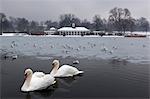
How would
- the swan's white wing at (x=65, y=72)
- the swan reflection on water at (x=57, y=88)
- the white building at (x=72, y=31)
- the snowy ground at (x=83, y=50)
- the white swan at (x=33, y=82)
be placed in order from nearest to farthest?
the swan reflection on water at (x=57, y=88) < the white swan at (x=33, y=82) < the swan's white wing at (x=65, y=72) < the snowy ground at (x=83, y=50) < the white building at (x=72, y=31)

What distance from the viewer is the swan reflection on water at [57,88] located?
9.98 metres

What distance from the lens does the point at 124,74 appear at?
13914 mm

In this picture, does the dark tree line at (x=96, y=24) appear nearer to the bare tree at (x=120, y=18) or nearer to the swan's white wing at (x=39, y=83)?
the bare tree at (x=120, y=18)

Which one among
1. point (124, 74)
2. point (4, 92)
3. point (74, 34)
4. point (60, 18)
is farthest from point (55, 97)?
point (60, 18)

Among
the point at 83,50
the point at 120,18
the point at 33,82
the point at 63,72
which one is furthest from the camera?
the point at 120,18

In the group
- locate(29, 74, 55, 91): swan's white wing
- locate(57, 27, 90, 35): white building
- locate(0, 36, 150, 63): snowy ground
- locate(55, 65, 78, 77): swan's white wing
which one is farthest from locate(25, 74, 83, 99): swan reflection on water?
locate(57, 27, 90, 35): white building

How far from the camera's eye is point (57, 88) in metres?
11.0

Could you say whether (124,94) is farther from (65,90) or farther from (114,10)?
(114,10)

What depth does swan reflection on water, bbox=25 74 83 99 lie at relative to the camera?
9.98 metres

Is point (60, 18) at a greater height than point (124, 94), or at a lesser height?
greater

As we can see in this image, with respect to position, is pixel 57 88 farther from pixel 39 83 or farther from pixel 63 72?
pixel 63 72

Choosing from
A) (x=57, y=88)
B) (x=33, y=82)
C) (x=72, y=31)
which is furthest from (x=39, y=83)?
(x=72, y=31)

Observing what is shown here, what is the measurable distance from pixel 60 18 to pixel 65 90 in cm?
13177

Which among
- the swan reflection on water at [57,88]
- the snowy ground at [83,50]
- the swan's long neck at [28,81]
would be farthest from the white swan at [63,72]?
the snowy ground at [83,50]
